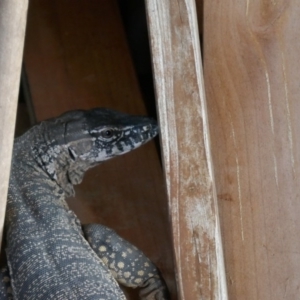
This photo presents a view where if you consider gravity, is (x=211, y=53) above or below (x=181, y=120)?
above

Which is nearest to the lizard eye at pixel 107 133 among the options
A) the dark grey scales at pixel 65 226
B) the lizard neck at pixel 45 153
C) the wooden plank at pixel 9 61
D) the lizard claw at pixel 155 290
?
the dark grey scales at pixel 65 226

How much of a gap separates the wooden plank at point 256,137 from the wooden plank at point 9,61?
0.43 meters

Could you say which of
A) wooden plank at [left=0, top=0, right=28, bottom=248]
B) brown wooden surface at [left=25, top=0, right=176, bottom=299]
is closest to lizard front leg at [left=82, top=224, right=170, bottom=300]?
brown wooden surface at [left=25, top=0, right=176, bottom=299]

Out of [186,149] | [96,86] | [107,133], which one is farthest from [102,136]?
[186,149]

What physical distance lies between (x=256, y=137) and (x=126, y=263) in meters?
0.49

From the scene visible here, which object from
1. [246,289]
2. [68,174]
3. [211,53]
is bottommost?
[246,289]

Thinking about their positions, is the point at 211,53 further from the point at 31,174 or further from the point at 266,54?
the point at 31,174

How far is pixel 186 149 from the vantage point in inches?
38.8

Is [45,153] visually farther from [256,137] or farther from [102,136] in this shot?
[256,137]

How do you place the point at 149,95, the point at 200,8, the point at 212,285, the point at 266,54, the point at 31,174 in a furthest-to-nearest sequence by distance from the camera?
the point at 149,95 → the point at 31,174 → the point at 200,8 → the point at 266,54 → the point at 212,285

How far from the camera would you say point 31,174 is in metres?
1.43

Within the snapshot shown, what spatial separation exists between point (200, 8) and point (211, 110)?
1.05ft

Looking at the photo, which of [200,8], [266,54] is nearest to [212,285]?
[266,54]

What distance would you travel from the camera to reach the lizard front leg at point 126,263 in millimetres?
1322
